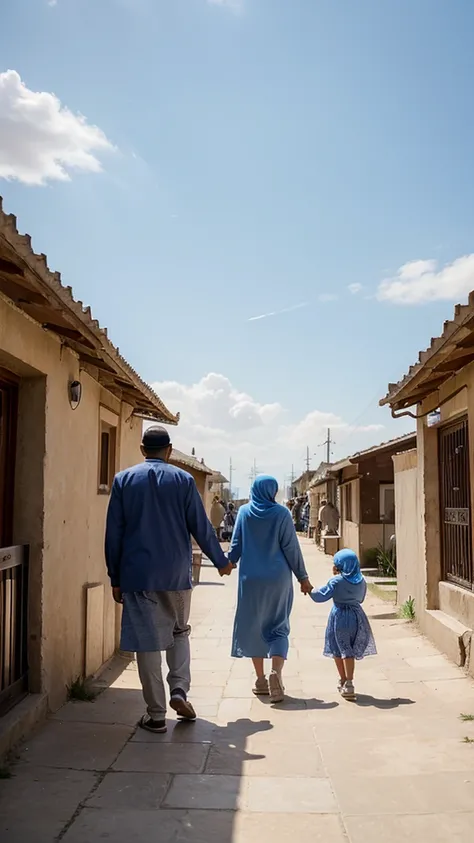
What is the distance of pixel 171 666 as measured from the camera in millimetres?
5324

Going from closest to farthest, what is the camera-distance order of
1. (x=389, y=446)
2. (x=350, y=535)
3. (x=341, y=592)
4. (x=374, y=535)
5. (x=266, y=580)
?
1. (x=266, y=580)
2. (x=341, y=592)
3. (x=389, y=446)
4. (x=374, y=535)
5. (x=350, y=535)


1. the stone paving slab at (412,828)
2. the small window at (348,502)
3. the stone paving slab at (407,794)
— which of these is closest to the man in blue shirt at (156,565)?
the stone paving slab at (407,794)

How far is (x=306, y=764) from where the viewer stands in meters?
4.40

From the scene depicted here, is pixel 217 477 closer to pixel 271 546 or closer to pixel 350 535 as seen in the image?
pixel 350 535

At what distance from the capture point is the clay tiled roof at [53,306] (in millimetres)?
3807

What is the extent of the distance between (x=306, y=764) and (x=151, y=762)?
2.69 ft

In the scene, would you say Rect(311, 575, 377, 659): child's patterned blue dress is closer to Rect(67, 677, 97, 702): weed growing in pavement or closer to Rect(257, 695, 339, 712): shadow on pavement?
Rect(257, 695, 339, 712): shadow on pavement

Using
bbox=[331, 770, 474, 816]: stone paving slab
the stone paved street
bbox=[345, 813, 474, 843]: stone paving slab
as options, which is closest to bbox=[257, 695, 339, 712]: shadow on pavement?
the stone paved street

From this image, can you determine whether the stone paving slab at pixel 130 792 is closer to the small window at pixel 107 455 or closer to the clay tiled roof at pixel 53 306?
the clay tiled roof at pixel 53 306

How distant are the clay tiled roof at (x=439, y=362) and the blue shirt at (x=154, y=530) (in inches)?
83.7

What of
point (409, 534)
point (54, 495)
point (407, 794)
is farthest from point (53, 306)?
point (409, 534)

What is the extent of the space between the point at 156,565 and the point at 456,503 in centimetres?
416

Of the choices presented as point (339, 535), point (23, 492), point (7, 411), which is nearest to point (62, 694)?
point (23, 492)

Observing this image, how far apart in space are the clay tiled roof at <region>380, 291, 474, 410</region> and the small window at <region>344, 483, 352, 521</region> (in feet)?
41.9
